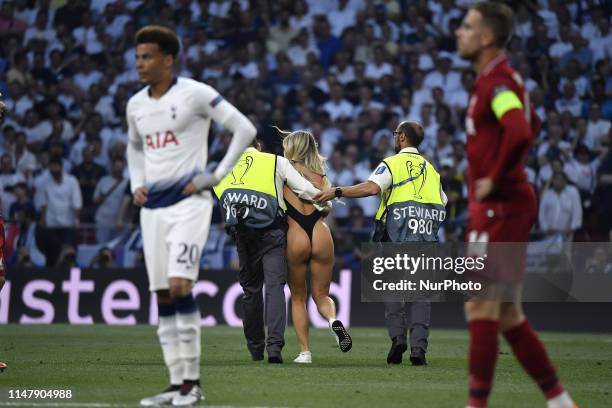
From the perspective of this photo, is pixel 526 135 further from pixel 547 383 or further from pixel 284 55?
pixel 284 55

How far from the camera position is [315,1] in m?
26.7

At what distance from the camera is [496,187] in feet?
23.5

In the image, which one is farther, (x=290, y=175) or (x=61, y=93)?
(x=61, y=93)

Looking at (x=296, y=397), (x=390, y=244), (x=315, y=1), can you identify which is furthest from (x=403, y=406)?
(x=315, y=1)

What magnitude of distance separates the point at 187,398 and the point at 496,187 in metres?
2.77

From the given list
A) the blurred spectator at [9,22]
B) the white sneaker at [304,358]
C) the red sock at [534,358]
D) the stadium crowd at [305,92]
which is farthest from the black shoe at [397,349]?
the blurred spectator at [9,22]

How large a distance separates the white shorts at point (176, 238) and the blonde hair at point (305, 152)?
452 cm

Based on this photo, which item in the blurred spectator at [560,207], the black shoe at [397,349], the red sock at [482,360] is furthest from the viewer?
the blurred spectator at [560,207]

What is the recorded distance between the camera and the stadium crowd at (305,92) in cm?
2100

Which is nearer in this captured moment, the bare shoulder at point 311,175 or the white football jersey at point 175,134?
the white football jersey at point 175,134

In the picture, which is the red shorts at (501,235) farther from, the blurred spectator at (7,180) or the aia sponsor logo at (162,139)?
the blurred spectator at (7,180)


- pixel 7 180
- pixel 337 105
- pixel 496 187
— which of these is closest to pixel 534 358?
pixel 496 187

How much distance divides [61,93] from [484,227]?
64.5ft

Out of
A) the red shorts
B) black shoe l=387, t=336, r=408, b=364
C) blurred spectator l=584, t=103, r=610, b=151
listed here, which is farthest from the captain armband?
blurred spectator l=584, t=103, r=610, b=151
